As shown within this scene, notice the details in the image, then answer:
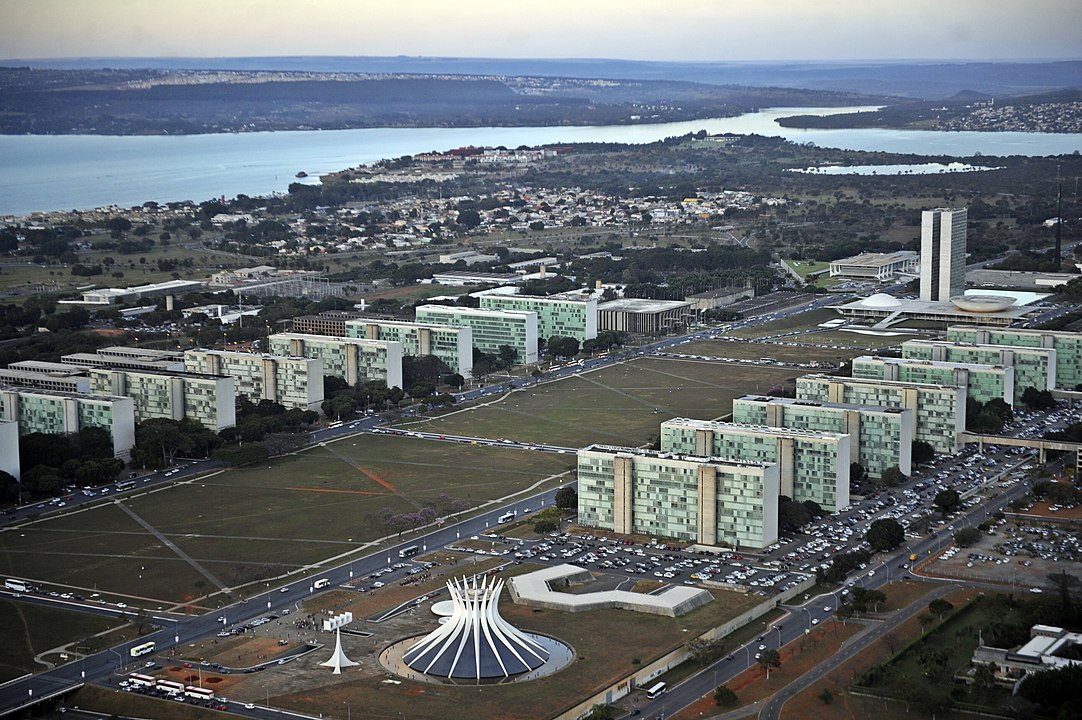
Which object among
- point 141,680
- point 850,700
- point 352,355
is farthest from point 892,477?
point 352,355

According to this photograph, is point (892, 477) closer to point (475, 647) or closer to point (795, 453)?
point (795, 453)

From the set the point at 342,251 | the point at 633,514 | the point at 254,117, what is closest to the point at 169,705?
the point at 633,514

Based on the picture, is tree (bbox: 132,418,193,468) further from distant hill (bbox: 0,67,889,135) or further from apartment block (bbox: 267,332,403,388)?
distant hill (bbox: 0,67,889,135)

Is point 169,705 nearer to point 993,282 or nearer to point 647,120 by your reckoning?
point 993,282

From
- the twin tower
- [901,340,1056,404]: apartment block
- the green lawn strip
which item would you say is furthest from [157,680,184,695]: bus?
the twin tower

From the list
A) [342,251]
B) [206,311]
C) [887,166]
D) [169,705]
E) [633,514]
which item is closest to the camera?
[169,705]

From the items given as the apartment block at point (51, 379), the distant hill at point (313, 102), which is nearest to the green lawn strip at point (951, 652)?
the apartment block at point (51, 379)
